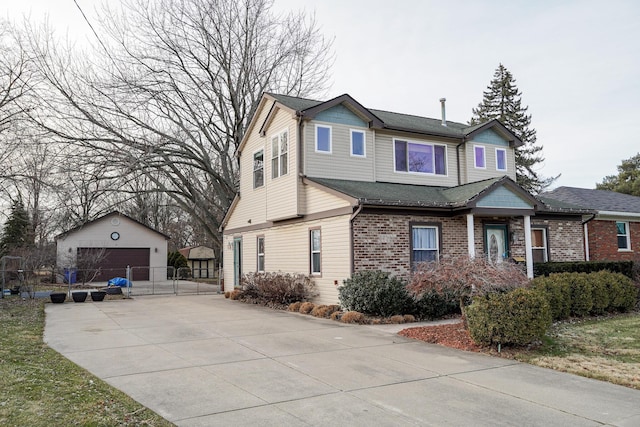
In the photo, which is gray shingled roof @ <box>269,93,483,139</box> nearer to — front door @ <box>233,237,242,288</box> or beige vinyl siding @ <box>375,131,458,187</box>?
beige vinyl siding @ <box>375,131,458,187</box>

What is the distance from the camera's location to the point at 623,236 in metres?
21.1

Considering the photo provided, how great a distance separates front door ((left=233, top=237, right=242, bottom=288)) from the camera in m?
21.2

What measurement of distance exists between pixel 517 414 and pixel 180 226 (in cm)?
4957

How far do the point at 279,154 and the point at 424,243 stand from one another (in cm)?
594

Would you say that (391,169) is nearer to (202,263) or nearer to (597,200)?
(597,200)

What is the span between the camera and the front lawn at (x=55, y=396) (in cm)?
471

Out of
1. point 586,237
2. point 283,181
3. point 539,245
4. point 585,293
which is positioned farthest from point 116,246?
point 585,293

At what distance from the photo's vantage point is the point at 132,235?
1340 inches

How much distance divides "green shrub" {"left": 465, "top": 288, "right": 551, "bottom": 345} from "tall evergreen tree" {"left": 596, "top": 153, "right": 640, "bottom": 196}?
129ft

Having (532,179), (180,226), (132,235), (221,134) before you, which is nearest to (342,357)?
(221,134)

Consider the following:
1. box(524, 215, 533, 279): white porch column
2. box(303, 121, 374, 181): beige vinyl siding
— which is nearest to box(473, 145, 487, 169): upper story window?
box(524, 215, 533, 279): white porch column

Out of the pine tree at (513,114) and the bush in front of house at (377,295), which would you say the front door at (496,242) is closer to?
the bush in front of house at (377,295)

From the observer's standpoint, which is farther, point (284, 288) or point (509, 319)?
point (284, 288)

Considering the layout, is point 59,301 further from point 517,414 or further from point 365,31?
point 517,414
